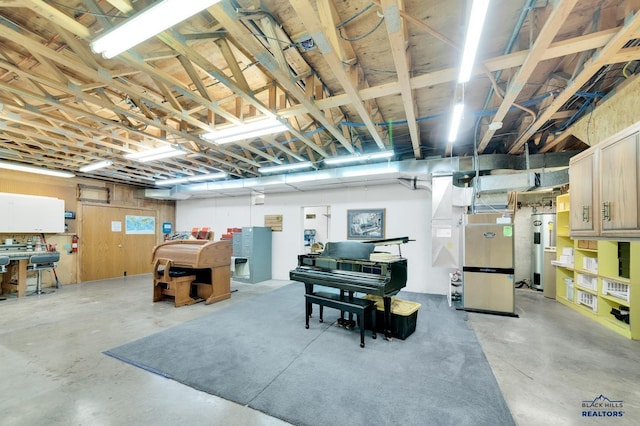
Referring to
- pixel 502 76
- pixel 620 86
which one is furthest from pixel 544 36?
pixel 620 86

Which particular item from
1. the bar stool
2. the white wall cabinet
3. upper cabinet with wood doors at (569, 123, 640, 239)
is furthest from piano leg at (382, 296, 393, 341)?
the white wall cabinet

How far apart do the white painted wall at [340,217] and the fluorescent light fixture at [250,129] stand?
3317mm

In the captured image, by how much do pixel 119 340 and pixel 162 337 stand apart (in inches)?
19.2

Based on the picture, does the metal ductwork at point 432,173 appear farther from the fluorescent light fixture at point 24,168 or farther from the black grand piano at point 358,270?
the fluorescent light fixture at point 24,168

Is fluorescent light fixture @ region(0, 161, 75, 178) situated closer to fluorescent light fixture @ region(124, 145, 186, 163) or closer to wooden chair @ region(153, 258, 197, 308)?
fluorescent light fixture @ region(124, 145, 186, 163)

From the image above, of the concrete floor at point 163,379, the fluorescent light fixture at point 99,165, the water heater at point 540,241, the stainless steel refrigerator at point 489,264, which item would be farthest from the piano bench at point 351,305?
the fluorescent light fixture at point 99,165

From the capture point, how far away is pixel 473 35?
4.92ft

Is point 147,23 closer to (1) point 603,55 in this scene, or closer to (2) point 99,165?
(1) point 603,55

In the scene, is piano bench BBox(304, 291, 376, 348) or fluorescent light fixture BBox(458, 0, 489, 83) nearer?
fluorescent light fixture BBox(458, 0, 489, 83)

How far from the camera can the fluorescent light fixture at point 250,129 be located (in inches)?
121

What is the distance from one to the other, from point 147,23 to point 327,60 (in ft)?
3.86

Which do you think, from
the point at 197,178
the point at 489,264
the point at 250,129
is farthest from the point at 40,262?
the point at 489,264

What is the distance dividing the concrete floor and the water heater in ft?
5.06

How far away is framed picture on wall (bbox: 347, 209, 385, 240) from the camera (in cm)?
580
